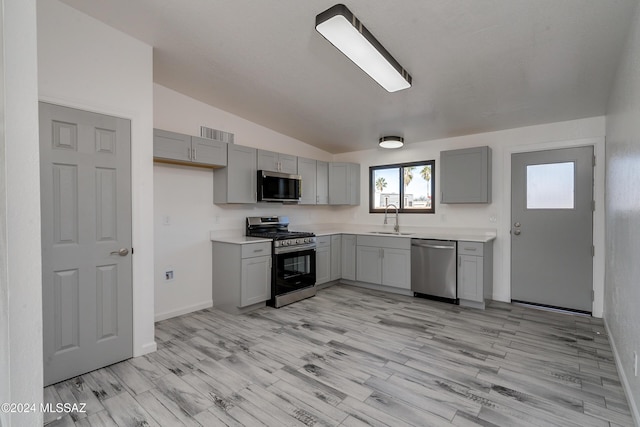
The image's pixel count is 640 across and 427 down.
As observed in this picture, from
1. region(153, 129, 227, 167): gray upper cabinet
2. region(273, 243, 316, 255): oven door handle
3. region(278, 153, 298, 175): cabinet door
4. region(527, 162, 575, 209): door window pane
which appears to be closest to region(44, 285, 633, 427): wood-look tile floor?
region(273, 243, 316, 255): oven door handle

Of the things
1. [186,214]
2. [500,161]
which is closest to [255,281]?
[186,214]

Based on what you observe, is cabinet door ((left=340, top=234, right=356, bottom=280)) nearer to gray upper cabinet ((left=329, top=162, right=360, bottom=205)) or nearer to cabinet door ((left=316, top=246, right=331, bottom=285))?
cabinet door ((left=316, top=246, right=331, bottom=285))

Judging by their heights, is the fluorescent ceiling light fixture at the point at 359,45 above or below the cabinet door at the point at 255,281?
above

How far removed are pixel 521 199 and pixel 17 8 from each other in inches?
192

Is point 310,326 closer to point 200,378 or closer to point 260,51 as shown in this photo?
point 200,378

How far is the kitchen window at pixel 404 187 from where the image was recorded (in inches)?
191

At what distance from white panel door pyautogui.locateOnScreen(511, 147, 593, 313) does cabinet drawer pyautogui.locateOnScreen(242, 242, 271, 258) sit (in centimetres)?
330

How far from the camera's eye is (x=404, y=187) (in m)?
5.11

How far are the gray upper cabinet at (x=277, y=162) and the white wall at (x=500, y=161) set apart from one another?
164cm

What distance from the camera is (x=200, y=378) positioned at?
7.52 feet

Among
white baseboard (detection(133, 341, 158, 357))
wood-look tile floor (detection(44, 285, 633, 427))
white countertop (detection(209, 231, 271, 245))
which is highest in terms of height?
white countertop (detection(209, 231, 271, 245))

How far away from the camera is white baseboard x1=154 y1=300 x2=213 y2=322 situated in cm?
348

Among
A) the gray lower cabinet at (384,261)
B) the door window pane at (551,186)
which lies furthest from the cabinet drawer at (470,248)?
the door window pane at (551,186)

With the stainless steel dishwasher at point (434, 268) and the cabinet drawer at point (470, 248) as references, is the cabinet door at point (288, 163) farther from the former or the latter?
the cabinet drawer at point (470, 248)
